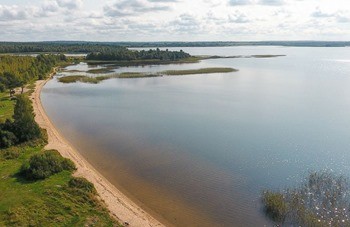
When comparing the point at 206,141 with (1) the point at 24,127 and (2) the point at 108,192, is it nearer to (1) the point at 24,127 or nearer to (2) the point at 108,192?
(2) the point at 108,192

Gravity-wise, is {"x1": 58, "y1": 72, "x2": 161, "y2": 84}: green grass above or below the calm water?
below

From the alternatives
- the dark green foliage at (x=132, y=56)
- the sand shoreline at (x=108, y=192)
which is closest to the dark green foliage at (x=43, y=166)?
the sand shoreline at (x=108, y=192)

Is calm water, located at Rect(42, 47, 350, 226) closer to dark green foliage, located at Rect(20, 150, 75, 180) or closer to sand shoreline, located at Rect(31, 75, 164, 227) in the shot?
sand shoreline, located at Rect(31, 75, 164, 227)

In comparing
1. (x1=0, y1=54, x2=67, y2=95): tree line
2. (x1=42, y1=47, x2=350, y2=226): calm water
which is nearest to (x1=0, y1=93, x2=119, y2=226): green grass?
(x1=42, y1=47, x2=350, y2=226): calm water

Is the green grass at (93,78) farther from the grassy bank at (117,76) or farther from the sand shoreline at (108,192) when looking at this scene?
the sand shoreline at (108,192)

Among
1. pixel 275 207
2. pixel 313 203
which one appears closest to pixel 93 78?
pixel 275 207

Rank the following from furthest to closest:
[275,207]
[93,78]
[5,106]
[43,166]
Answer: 1. [93,78]
2. [5,106]
3. [43,166]
4. [275,207]

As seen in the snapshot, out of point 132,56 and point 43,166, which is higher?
point 43,166

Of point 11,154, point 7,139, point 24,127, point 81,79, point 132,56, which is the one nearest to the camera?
point 11,154
